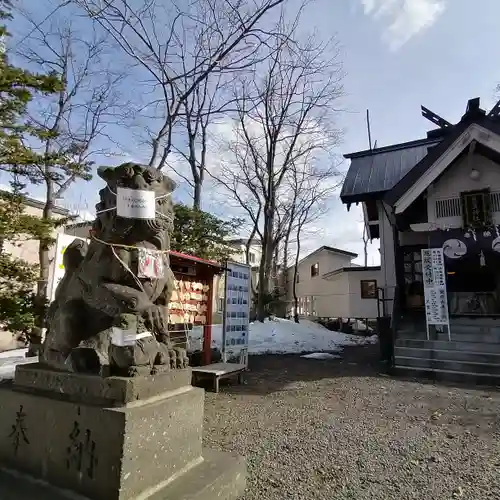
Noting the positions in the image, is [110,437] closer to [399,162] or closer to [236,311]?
[236,311]

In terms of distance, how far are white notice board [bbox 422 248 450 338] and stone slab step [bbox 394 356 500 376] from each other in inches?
35.6

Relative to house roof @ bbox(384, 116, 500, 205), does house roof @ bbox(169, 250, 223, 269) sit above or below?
below

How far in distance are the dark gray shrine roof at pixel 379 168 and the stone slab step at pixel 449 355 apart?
6.71 m

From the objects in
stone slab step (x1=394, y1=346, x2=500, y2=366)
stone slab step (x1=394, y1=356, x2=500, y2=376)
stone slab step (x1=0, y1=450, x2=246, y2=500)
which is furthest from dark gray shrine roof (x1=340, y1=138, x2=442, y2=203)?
stone slab step (x1=0, y1=450, x2=246, y2=500)

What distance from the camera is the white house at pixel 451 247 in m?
8.49

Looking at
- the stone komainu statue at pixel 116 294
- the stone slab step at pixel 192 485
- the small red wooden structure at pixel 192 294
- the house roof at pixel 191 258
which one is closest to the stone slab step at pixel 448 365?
the small red wooden structure at pixel 192 294

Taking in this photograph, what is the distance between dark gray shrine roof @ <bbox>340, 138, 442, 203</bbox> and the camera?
13812mm

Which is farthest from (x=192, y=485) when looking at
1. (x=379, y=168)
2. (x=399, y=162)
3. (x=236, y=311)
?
(x=399, y=162)

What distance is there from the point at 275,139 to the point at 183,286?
13532 mm

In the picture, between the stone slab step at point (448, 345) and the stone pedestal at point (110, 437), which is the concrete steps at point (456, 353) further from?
the stone pedestal at point (110, 437)

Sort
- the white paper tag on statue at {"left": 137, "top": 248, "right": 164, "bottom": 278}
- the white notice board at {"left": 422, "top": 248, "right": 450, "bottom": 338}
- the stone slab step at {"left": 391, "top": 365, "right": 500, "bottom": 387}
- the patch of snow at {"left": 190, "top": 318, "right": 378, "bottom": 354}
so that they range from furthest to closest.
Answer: the patch of snow at {"left": 190, "top": 318, "right": 378, "bottom": 354} → the white notice board at {"left": 422, "top": 248, "right": 450, "bottom": 338} → the stone slab step at {"left": 391, "top": 365, "right": 500, "bottom": 387} → the white paper tag on statue at {"left": 137, "top": 248, "right": 164, "bottom": 278}

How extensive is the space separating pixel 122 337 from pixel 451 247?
9961 mm

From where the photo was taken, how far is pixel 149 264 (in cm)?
273

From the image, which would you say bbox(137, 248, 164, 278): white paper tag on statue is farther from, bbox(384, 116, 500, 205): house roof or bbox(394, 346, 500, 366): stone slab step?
bbox(384, 116, 500, 205): house roof
